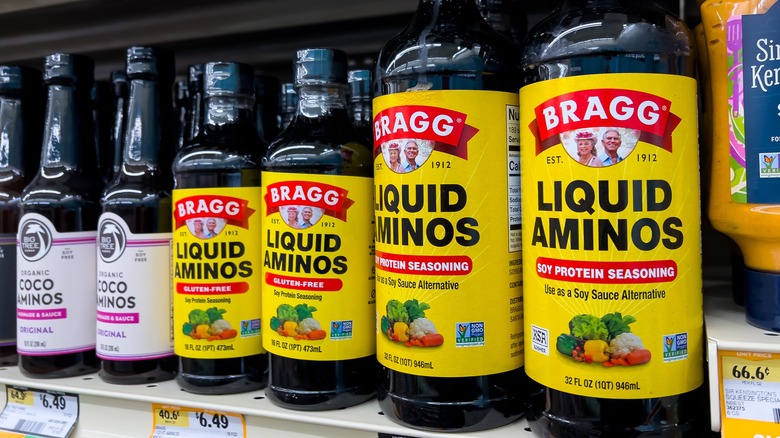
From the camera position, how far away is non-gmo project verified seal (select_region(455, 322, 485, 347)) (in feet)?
2.42

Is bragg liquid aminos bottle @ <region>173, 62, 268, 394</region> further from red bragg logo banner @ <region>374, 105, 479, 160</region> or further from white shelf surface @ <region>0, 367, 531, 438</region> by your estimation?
red bragg logo banner @ <region>374, 105, 479, 160</region>

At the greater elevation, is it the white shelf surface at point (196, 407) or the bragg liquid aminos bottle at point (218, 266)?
the bragg liquid aminos bottle at point (218, 266)

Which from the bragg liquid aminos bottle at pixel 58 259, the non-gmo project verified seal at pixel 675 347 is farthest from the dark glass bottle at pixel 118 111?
the non-gmo project verified seal at pixel 675 347

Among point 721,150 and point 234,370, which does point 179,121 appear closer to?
point 234,370

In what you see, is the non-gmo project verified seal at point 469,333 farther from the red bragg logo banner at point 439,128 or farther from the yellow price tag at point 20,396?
the yellow price tag at point 20,396

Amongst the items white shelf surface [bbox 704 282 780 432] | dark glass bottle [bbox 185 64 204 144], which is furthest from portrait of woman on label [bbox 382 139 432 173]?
dark glass bottle [bbox 185 64 204 144]

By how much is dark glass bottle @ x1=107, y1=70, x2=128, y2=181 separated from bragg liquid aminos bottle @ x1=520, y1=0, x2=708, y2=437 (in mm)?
897

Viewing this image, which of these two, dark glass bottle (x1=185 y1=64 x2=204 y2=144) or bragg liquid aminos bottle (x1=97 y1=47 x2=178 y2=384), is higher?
dark glass bottle (x1=185 y1=64 x2=204 y2=144)

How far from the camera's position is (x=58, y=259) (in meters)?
1.05

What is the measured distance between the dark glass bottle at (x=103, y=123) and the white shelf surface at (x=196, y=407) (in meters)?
0.43

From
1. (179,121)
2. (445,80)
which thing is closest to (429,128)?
(445,80)

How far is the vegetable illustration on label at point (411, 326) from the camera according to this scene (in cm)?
74

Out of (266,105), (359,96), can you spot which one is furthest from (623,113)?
(266,105)

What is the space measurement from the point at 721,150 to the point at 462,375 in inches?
15.6
